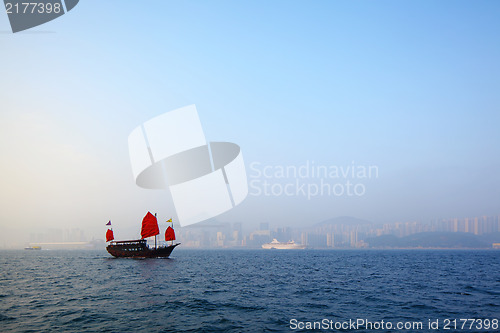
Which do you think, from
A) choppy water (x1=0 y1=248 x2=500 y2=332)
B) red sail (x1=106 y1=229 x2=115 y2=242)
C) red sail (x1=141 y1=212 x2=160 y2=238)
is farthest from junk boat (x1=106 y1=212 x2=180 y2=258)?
choppy water (x1=0 y1=248 x2=500 y2=332)

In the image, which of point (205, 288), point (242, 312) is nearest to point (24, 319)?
point (242, 312)

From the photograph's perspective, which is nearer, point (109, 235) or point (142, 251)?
point (142, 251)

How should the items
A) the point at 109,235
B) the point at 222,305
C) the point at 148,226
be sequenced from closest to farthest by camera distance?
the point at 222,305 → the point at 148,226 → the point at 109,235

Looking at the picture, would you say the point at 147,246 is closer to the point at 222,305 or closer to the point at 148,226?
the point at 148,226

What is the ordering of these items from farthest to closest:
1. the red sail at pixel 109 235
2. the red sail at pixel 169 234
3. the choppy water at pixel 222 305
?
1. the red sail at pixel 109 235
2. the red sail at pixel 169 234
3. the choppy water at pixel 222 305

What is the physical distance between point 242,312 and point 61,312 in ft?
48.2

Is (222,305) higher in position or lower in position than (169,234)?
higher

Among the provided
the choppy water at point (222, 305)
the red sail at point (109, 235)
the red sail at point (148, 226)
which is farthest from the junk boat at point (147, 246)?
the choppy water at point (222, 305)

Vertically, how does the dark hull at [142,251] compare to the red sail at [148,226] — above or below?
below

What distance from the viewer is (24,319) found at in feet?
78.5

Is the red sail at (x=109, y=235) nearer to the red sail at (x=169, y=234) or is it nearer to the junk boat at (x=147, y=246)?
the junk boat at (x=147, y=246)

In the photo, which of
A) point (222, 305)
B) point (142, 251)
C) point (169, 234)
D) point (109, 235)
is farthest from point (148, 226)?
point (222, 305)

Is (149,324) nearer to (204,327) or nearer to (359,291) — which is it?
(204,327)

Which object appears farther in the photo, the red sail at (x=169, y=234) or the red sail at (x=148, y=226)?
the red sail at (x=169, y=234)
